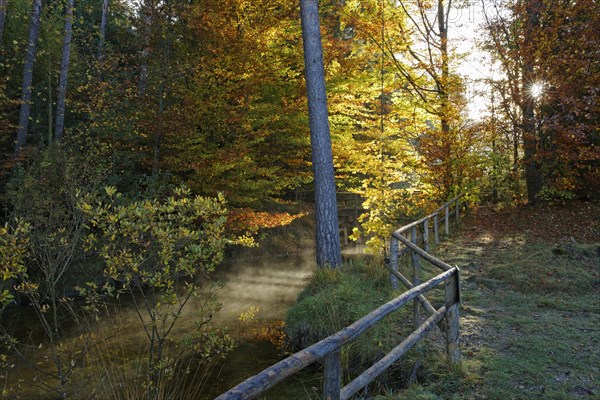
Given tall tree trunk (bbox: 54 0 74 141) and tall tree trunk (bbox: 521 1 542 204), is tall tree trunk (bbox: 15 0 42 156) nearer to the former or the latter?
tall tree trunk (bbox: 54 0 74 141)

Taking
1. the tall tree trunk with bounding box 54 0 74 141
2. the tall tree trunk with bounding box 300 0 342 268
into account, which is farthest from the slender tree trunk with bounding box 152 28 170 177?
the tall tree trunk with bounding box 300 0 342 268

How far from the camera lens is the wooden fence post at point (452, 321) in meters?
5.00

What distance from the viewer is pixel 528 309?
7.48 meters

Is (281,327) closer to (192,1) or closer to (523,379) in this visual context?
(523,379)

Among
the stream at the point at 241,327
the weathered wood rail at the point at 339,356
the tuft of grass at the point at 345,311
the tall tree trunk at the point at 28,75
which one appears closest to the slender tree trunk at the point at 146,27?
the tall tree trunk at the point at 28,75

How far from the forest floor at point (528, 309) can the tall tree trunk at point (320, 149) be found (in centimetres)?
300

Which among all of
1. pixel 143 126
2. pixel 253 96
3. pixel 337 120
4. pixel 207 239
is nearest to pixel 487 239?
pixel 337 120

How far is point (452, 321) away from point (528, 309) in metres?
3.31

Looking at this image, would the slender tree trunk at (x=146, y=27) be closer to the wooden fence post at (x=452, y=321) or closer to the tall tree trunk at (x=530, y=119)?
the wooden fence post at (x=452, y=321)

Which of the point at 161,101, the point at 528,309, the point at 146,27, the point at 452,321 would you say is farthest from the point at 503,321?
the point at 146,27

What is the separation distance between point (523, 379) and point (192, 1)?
51.1ft

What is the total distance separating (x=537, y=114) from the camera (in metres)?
15.2

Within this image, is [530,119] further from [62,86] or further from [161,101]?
[62,86]

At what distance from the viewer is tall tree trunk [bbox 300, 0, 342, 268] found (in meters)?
9.40
